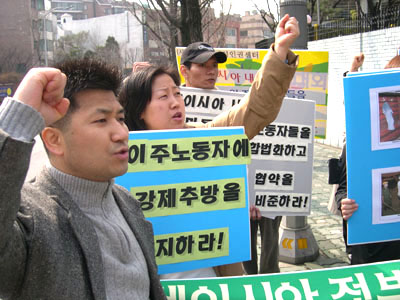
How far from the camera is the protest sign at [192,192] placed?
2031 mm

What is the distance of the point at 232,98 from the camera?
3672 millimetres

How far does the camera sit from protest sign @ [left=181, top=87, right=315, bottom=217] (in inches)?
131

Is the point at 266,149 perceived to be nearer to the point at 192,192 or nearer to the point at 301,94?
the point at 192,192

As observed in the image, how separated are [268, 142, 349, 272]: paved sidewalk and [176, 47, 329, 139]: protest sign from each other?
122 cm

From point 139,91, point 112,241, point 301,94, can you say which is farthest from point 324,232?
point 112,241

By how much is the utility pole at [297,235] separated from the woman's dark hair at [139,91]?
2.52 m

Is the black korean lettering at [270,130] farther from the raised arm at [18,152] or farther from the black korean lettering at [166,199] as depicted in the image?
the raised arm at [18,152]

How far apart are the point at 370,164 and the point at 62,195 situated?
1524 mm

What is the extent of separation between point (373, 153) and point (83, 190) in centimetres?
147

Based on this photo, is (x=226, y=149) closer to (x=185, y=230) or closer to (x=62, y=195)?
(x=185, y=230)

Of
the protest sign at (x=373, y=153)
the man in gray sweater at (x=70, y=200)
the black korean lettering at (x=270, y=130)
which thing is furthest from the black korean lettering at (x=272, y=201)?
the man in gray sweater at (x=70, y=200)

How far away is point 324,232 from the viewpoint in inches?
206

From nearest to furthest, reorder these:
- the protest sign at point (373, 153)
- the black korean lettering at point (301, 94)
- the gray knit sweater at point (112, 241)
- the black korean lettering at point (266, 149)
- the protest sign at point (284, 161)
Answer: the gray knit sweater at point (112, 241)
the protest sign at point (373, 153)
the protest sign at point (284, 161)
the black korean lettering at point (266, 149)
the black korean lettering at point (301, 94)

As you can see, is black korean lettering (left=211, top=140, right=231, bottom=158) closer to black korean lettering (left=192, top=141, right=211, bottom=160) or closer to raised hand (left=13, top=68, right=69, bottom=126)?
black korean lettering (left=192, top=141, right=211, bottom=160)
